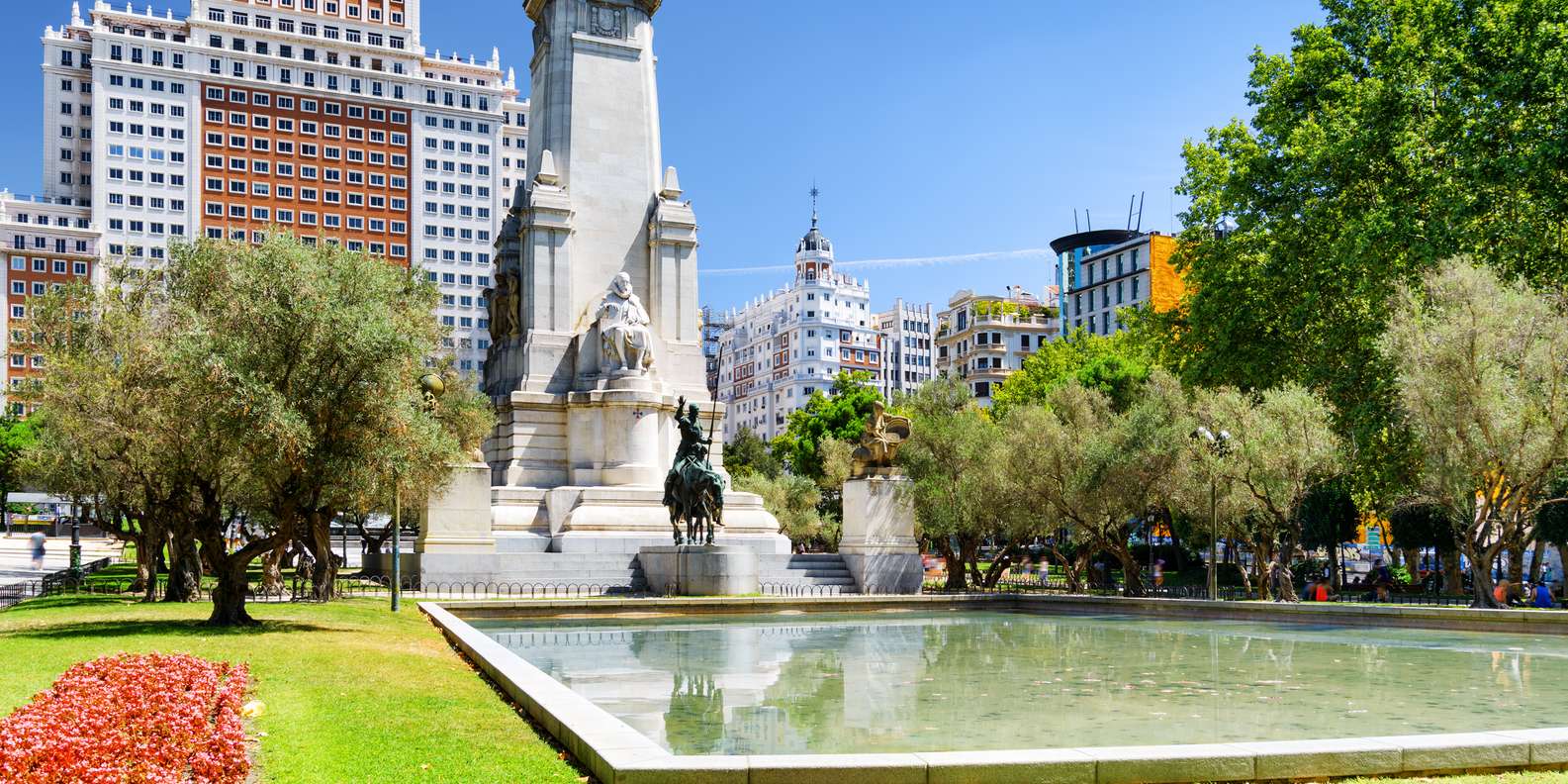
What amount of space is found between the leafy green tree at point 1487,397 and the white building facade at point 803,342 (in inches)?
5065

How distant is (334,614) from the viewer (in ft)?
73.2

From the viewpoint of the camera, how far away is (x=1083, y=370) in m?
61.0

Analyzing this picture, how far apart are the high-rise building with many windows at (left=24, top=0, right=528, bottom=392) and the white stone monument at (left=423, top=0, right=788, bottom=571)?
80.0 meters

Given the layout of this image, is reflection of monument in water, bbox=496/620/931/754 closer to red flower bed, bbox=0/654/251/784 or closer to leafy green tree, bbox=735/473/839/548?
red flower bed, bbox=0/654/251/784

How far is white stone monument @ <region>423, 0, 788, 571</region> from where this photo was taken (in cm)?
3506

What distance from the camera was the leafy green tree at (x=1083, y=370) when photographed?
194 feet

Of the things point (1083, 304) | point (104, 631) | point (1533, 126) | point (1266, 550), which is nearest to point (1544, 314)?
point (1533, 126)

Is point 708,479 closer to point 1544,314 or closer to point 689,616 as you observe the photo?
point 689,616

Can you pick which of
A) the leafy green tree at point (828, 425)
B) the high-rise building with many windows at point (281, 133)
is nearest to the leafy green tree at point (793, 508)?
the leafy green tree at point (828, 425)

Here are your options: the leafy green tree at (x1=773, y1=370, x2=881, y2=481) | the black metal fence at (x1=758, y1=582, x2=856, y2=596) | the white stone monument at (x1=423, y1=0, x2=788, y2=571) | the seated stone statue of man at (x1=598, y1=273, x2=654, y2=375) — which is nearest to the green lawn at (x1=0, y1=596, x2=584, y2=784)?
the black metal fence at (x1=758, y1=582, x2=856, y2=596)

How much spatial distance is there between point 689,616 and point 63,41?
4842 inches

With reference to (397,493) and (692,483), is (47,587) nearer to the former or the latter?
(397,493)

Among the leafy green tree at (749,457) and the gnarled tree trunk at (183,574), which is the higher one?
the leafy green tree at (749,457)

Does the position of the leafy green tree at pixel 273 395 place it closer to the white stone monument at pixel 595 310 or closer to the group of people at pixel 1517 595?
the white stone monument at pixel 595 310
